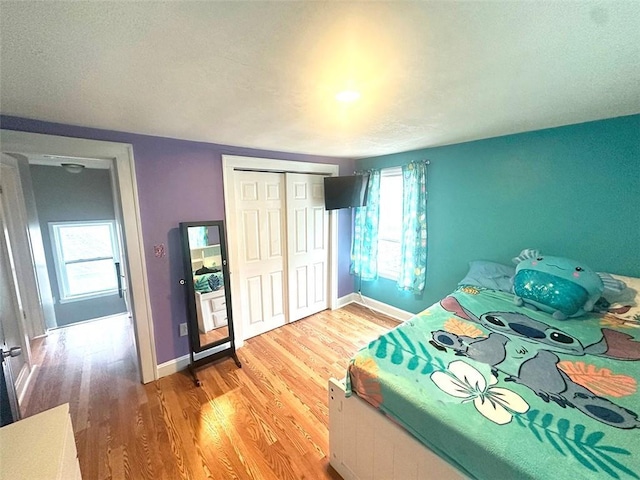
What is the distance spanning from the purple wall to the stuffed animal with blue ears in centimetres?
284

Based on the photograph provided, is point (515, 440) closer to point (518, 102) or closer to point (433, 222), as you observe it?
point (518, 102)

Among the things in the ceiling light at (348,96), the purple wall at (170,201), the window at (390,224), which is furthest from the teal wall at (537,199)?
the purple wall at (170,201)

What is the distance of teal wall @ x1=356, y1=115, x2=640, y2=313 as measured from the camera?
1.81 meters

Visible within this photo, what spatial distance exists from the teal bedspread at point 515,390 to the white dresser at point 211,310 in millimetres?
1726

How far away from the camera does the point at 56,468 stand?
77 centimetres

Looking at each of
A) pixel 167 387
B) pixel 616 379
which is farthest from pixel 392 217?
pixel 167 387

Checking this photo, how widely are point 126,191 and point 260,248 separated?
4.54ft

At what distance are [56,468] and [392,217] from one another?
11.1 feet

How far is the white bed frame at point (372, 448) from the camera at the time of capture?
1.07 metres

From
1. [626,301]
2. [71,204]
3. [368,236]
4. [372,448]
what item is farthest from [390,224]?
[71,204]

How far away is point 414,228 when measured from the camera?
297 centimetres

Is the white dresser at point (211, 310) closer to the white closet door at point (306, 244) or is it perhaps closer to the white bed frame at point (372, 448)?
the white closet door at point (306, 244)

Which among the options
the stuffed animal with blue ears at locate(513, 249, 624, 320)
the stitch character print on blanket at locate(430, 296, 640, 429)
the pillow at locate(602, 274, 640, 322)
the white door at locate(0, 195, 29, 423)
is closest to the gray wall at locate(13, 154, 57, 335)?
the white door at locate(0, 195, 29, 423)

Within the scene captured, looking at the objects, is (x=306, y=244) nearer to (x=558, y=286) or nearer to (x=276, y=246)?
(x=276, y=246)
